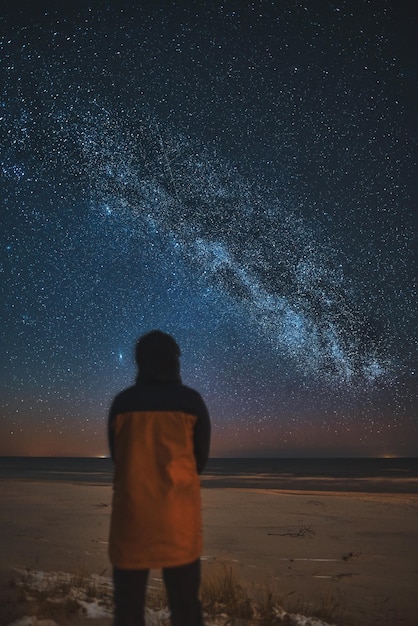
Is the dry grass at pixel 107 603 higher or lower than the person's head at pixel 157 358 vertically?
lower

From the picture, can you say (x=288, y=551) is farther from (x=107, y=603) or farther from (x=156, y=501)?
(x=156, y=501)

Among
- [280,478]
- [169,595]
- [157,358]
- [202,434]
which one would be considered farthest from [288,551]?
[280,478]

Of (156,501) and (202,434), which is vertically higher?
(202,434)

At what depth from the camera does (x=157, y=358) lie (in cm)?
294

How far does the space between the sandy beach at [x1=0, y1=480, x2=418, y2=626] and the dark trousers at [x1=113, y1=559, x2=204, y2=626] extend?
1.74 meters

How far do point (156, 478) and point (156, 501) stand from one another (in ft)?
0.36

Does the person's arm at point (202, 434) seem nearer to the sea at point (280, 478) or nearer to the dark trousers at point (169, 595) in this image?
the dark trousers at point (169, 595)

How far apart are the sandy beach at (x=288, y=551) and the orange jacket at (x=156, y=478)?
2.00m

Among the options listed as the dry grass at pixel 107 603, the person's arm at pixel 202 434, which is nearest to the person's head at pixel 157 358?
the person's arm at pixel 202 434

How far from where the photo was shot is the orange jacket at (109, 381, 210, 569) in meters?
2.68

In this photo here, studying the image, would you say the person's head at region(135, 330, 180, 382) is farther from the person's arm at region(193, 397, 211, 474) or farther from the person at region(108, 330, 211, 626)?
the person's arm at region(193, 397, 211, 474)

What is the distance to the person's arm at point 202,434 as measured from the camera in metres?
2.85

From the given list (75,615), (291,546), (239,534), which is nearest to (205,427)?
(75,615)

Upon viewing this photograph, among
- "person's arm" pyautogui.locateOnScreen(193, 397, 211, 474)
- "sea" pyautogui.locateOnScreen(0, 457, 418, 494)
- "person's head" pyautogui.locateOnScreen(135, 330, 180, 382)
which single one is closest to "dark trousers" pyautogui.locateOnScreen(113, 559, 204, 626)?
"person's arm" pyautogui.locateOnScreen(193, 397, 211, 474)
